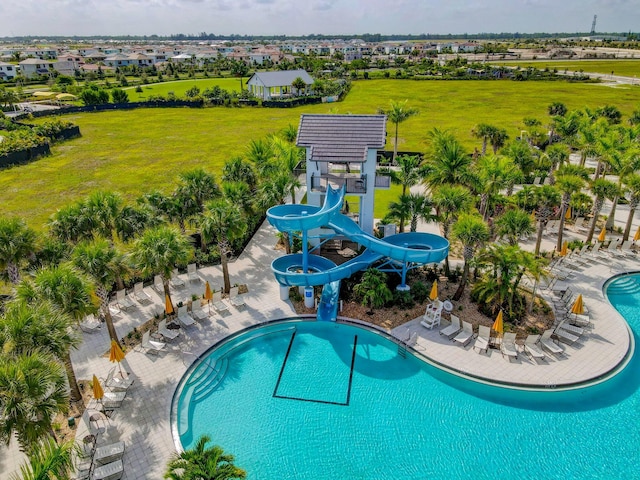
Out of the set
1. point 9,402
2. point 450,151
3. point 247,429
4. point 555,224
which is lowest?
point 247,429

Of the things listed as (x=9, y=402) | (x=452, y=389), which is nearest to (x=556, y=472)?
(x=452, y=389)

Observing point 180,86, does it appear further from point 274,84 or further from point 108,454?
point 108,454

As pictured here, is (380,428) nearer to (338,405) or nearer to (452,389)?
(338,405)

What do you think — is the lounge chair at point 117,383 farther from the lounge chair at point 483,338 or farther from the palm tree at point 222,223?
the lounge chair at point 483,338

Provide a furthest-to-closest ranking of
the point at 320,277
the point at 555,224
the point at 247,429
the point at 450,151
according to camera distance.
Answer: the point at 555,224, the point at 450,151, the point at 320,277, the point at 247,429

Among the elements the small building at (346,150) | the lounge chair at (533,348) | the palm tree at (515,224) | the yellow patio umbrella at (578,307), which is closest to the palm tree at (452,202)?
the palm tree at (515,224)

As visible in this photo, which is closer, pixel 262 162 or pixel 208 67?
pixel 262 162
